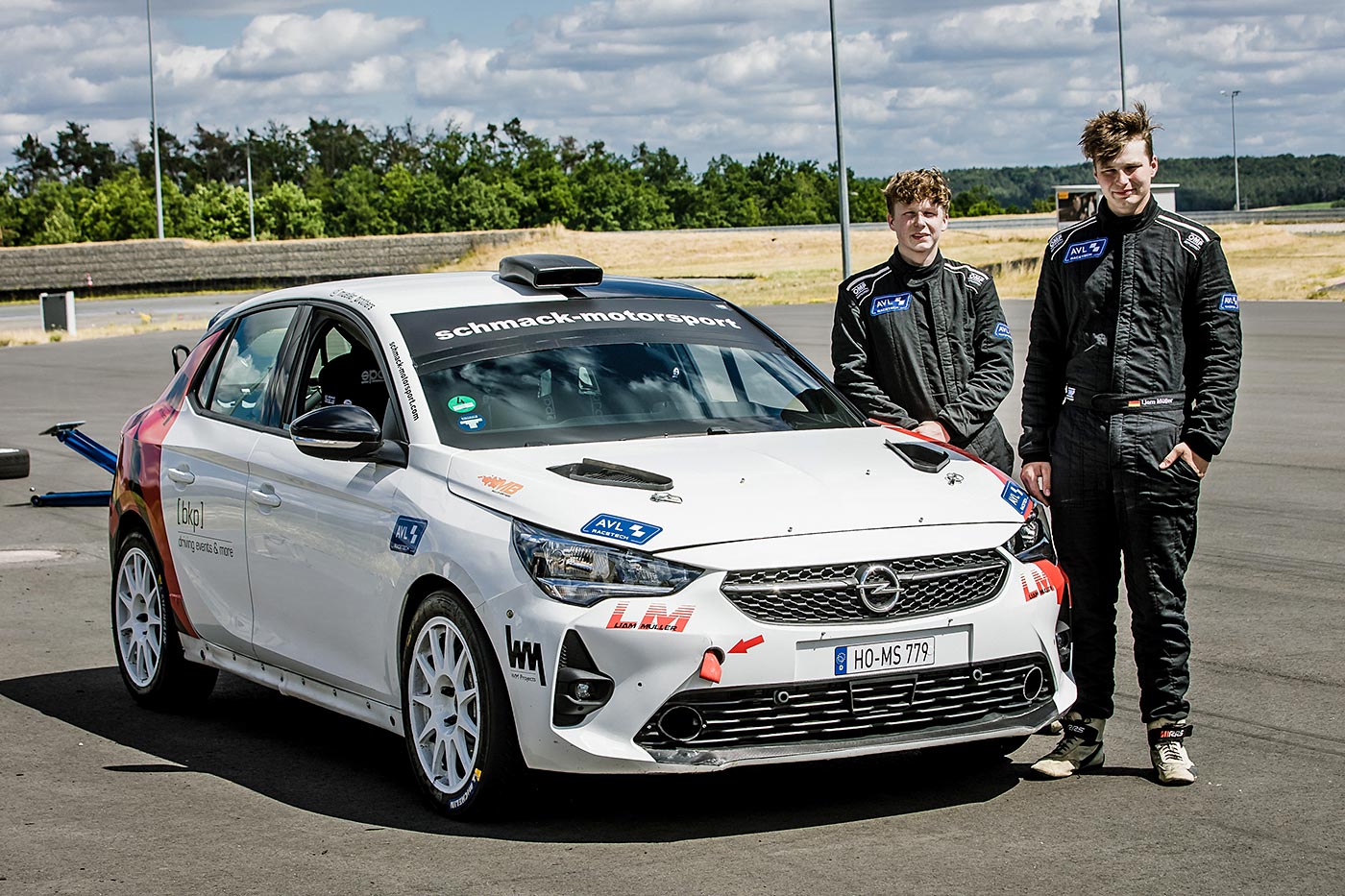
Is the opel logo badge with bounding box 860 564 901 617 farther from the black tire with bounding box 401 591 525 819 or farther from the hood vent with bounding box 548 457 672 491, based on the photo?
the black tire with bounding box 401 591 525 819

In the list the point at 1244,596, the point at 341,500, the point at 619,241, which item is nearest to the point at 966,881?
the point at 341,500

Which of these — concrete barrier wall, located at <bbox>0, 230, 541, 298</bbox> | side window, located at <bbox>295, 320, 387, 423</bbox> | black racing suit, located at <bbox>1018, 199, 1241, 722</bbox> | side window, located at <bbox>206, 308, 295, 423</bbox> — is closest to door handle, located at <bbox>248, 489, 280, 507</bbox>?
side window, located at <bbox>295, 320, 387, 423</bbox>

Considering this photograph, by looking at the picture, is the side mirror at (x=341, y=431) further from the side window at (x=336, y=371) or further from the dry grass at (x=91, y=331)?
the dry grass at (x=91, y=331)

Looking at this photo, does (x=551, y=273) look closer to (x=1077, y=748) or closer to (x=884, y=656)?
(x=884, y=656)

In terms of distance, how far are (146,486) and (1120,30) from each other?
47.8m

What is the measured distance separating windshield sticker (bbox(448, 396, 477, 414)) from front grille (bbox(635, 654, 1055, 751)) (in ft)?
4.80

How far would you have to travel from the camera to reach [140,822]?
5.64 meters

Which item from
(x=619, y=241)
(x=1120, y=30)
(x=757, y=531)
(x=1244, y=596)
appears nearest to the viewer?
(x=757, y=531)

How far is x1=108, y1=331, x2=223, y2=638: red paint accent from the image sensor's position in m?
7.27

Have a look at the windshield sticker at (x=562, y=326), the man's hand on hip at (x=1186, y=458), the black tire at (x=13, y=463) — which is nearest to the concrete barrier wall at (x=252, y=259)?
the black tire at (x=13, y=463)

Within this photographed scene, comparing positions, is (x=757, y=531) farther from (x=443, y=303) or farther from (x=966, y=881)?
(x=443, y=303)

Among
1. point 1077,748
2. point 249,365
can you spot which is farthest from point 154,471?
point 1077,748

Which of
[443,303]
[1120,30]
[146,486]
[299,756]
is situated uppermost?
[1120,30]

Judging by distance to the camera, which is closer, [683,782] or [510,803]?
[510,803]
